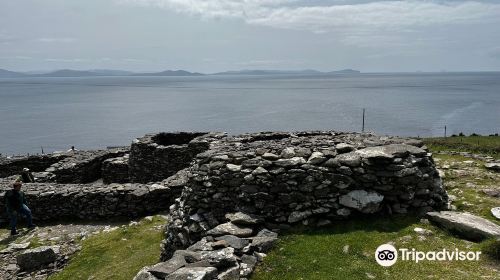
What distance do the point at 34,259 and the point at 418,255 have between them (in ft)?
44.8

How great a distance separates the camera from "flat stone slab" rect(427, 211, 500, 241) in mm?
11062

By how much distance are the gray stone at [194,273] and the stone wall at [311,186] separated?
3.50m

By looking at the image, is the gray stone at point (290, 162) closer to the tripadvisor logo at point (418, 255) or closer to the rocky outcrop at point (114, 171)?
the tripadvisor logo at point (418, 255)

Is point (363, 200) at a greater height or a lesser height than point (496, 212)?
greater

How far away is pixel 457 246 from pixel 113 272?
36.8 ft

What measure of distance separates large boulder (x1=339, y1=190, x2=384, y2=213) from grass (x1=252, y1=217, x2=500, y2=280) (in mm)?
404

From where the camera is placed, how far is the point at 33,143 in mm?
95562

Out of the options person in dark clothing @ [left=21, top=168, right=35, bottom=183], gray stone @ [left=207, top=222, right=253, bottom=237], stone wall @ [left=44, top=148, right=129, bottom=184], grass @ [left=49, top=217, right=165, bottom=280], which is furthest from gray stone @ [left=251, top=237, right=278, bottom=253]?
stone wall @ [left=44, top=148, right=129, bottom=184]

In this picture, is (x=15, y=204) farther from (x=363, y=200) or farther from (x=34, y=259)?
(x=363, y=200)

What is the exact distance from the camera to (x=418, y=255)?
34.2 feet

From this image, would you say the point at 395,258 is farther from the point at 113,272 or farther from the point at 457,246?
the point at 113,272

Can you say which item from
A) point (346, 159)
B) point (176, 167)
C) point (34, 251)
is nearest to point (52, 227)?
point (34, 251)

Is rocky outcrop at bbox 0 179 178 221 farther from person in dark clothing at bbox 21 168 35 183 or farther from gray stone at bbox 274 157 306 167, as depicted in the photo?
gray stone at bbox 274 157 306 167

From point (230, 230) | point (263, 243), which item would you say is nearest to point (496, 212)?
point (263, 243)
